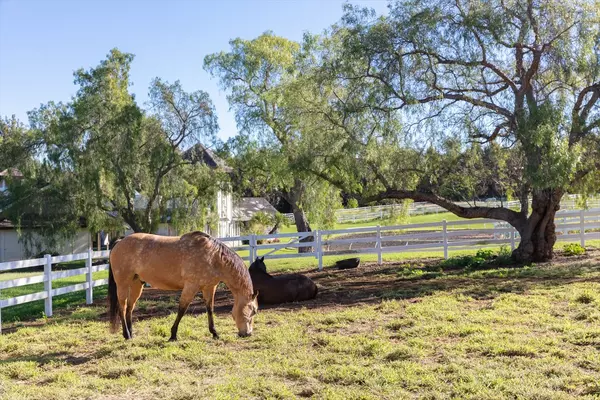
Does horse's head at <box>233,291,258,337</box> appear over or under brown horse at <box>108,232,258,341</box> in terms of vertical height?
under

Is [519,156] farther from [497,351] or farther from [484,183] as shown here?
[497,351]

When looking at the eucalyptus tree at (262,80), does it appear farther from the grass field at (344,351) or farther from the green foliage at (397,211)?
the grass field at (344,351)

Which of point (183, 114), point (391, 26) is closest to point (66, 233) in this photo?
point (183, 114)

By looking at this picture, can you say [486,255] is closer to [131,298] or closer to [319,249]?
[319,249]

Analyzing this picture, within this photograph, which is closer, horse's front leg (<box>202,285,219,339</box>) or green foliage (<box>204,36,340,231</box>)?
horse's front leg (<box>202,285,219,339</box>)

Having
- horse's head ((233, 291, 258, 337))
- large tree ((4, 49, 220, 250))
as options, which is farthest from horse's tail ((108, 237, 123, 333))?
large tree ((4, 49, 220, 250))

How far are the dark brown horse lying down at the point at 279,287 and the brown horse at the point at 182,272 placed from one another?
8.20 ft

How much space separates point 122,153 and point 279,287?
11.8 m

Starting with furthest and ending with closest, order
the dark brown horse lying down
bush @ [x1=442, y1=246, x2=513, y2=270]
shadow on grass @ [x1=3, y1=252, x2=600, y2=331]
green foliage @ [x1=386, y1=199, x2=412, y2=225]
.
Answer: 1. green foliage @ [x1=386, y1=199, x2=412, y2=225]
2. bush @ [x1=442, y1=246, x2=513, y2=270]
3. the dark brown horse lying down
4. shadow on grass @ [x1=3, y1=252, x2=600, y2=331]

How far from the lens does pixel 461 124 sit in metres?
13.3

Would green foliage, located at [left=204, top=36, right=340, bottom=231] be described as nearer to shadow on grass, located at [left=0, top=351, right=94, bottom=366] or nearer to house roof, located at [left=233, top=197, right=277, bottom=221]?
shadow on grass, located at [left=0, top=351, right=94, bottom=366]

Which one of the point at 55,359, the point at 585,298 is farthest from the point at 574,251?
the point at 55,359

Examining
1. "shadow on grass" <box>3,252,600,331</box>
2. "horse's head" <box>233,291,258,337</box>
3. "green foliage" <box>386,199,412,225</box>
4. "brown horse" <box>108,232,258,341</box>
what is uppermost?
"green foliage" <box>386,199,412,225</box>

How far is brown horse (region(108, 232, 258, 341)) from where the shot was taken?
670 cm
